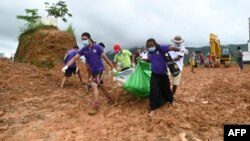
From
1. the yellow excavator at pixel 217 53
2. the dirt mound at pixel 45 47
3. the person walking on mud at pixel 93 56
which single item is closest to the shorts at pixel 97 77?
the person walking on mud at pixel 93 56

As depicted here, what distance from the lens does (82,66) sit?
67.6 feet

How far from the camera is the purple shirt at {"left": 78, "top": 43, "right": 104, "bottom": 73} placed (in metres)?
9.17

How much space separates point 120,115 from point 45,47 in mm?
12165

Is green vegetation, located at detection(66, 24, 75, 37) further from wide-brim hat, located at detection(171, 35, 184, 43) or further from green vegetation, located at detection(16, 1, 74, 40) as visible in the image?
wide-brim hat, located at detection(171, 35, 184, 43)

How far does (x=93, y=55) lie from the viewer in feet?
30.1

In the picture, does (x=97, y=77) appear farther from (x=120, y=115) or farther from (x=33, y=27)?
(x=33, y=27)

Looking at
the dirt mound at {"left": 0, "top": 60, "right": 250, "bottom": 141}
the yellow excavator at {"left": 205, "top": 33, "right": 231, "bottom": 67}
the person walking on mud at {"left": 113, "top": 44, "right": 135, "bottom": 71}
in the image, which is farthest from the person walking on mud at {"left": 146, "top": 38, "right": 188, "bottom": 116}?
the yellow excavator at {"left": 205, "top": 33, "right": 231, "bottom": 67}

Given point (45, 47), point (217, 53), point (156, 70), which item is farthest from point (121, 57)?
point (217, 53)

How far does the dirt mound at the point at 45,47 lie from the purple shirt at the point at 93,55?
9.79 metres

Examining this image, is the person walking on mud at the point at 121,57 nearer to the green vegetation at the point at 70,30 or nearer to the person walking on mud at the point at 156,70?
the person walking on mud at the point at 156,70

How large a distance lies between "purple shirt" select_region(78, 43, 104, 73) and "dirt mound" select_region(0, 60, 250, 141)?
37.0 inches

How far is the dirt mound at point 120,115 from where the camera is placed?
25.4 ft

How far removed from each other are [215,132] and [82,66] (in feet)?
44.3

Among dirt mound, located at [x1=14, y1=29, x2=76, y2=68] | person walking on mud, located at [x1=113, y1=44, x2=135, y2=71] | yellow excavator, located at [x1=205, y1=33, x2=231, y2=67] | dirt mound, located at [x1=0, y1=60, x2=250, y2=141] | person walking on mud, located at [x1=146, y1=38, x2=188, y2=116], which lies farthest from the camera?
yellow excavator, located at [x1=205, y1=33, x2=231, y2=67]
